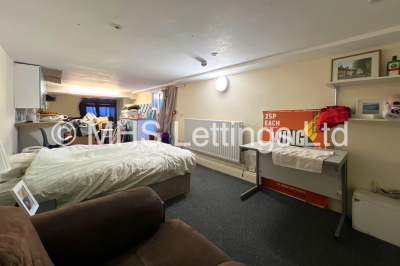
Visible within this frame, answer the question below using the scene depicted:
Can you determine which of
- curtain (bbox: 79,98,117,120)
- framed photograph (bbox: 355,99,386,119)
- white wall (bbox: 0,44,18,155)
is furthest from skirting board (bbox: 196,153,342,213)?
curtain (bbox: 79,98,117,120)

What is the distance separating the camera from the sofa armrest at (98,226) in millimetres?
933

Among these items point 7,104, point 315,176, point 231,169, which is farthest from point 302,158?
point 7,104

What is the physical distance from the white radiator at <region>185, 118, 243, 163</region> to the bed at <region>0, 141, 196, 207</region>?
1.04 meters

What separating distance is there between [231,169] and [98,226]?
2718 millimetres

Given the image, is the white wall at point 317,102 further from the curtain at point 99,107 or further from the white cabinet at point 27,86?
the curtain at point 99,107

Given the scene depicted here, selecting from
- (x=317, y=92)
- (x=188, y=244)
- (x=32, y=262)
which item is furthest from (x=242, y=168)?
(x=32, y=262)

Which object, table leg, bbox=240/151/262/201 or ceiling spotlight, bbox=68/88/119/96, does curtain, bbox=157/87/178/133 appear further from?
table leg, bbox=240/151/262/201

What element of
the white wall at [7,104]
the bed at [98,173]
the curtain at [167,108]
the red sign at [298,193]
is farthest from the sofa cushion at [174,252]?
the curtain at [167,108]

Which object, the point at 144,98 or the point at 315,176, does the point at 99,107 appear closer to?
the point at 144,98

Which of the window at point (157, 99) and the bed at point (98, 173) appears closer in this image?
the bed at point (98, 173)

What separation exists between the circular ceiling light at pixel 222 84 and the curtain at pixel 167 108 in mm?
1648

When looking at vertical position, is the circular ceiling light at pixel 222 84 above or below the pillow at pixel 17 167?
above

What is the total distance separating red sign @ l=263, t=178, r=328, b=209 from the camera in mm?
2357

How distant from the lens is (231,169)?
3453 mm
